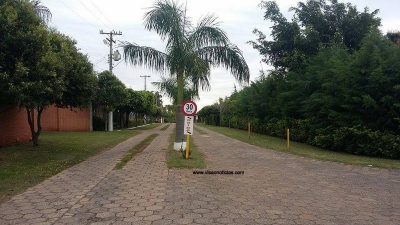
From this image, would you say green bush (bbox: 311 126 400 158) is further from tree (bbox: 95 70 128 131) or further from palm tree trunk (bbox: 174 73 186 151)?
tree (bbox: 95 70 128 131)

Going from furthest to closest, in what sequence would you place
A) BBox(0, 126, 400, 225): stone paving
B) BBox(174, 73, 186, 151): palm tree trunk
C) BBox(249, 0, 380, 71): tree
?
BBox(249, 0, 380, 71): tree, BBox(174, 73, 186, 151): palm tree trunk, BBox(0, 126, 400, 225): stone paving

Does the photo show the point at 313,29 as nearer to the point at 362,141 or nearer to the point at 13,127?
the point at 362,141

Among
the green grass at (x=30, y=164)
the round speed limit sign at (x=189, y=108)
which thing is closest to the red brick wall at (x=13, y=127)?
the green grass at (x=30, y=164)

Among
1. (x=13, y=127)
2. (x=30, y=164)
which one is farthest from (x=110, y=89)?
(x=30, y=164)

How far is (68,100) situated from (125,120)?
31.1 metres

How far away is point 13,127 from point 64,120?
545 inches

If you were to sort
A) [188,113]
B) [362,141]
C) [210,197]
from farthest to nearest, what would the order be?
1. [362,141]
2. [188,113]
3. [210,197]

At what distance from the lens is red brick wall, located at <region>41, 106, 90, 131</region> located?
29172 millimetres

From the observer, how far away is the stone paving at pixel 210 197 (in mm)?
5242

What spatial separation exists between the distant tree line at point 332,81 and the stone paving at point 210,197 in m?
5.74

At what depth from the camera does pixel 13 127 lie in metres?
16.5

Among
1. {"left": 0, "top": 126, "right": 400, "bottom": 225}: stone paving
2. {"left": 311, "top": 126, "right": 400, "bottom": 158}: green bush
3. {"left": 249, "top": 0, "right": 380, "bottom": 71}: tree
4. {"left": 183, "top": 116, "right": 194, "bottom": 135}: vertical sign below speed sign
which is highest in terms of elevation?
{"left": 249, "top": 0, "right": 380, "bottom": 71}: tree

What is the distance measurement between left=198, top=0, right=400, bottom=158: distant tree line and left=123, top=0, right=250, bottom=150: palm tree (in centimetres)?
520

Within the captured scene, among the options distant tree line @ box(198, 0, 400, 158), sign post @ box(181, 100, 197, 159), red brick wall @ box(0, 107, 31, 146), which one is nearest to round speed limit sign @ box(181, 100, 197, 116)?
sign post @ box(181, 100, 197, 159)
